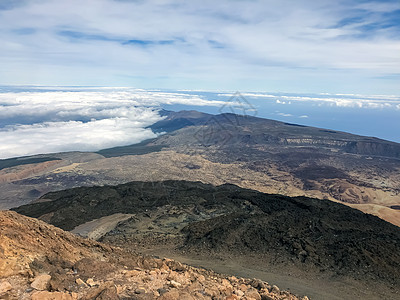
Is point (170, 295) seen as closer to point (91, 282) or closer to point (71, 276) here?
point (91, 282)

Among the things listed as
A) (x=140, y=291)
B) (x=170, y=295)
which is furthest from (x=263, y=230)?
(x=140, y=291)

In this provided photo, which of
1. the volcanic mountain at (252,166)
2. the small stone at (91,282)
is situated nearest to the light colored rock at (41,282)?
the small stone at (91,282)

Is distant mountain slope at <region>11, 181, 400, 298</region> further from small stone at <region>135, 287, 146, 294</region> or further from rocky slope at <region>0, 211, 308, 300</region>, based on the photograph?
small stone at <region>135, 287, 146, 294</region>

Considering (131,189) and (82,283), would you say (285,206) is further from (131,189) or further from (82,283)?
(82,283)

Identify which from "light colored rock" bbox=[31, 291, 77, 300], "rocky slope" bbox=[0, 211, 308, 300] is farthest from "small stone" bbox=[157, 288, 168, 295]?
"light colored rock" bbox=[31, 291, 77, 300]

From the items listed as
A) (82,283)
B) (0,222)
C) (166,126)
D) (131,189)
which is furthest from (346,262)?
(166,126)

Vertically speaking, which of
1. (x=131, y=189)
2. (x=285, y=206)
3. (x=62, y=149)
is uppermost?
(x=285, y=206)

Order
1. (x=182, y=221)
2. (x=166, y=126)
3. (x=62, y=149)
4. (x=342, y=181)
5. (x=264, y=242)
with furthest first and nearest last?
(x=166, y=126)
(x=62, y=149)
(x=342, y=181)
(x=182, y=221)
(x=264, y=242)
